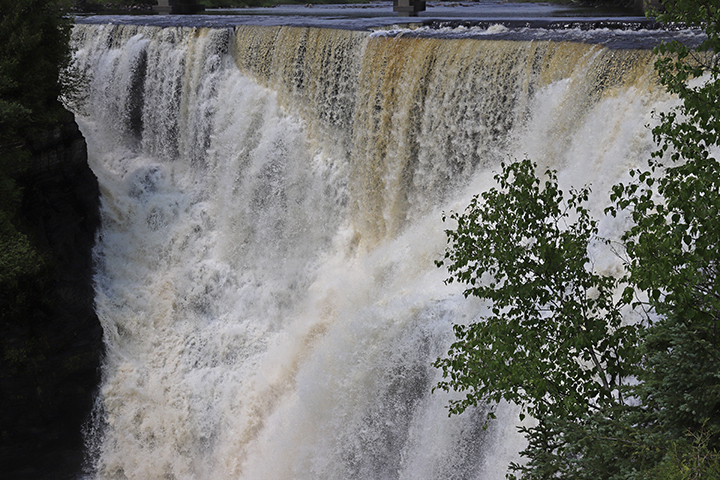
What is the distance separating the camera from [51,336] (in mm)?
16406

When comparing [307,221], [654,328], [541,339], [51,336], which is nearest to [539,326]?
[541,339]

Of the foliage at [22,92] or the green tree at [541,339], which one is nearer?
the green tree at [541,339]

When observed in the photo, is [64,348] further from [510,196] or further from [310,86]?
[510,196]

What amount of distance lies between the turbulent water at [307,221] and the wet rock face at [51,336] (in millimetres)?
571

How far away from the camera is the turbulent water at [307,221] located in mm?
12875

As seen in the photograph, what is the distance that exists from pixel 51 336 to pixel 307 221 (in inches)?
254

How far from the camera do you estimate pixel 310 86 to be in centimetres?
1866

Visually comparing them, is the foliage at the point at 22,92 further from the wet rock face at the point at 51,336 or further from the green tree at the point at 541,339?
the green tree at the point at 541,339

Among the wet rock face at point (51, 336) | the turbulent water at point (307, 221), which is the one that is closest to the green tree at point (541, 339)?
the turbulent water at point (307, 221)

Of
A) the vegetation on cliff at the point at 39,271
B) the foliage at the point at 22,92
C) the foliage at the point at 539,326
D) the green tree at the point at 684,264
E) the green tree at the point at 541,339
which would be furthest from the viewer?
the vegetation on cliff at the point at 39,271

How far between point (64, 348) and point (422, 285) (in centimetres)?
848

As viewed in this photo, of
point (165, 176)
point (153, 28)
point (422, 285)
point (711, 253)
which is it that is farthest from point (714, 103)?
point (153, 28)

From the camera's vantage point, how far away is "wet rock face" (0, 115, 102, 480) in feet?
52.2

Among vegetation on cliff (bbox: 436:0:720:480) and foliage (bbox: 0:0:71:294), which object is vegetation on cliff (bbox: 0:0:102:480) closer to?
foliage (bbox: 0:0:71:294)
